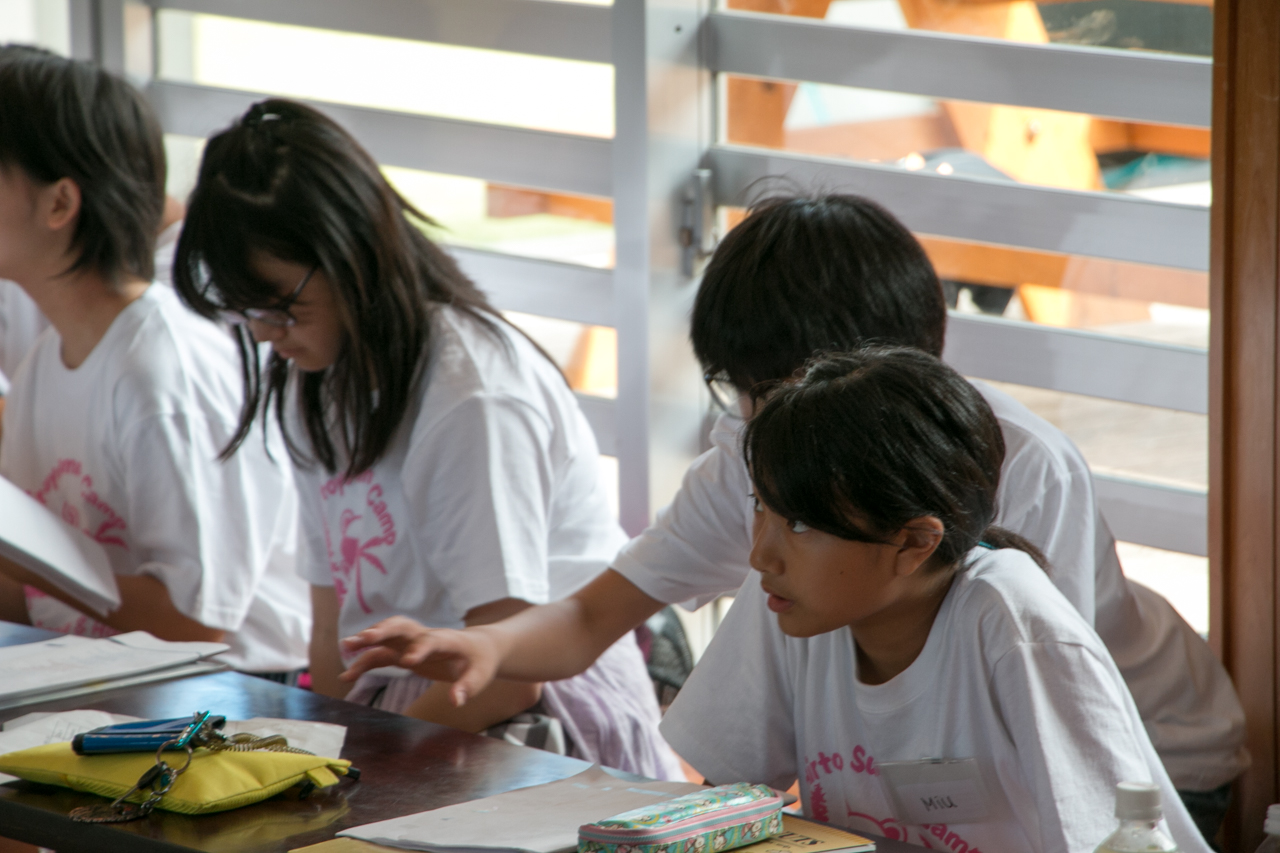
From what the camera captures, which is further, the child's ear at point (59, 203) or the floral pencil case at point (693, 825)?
the child's ear at point (59, 203)

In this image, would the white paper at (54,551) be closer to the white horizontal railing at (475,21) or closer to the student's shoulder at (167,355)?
the student's shoulder at (167,355)

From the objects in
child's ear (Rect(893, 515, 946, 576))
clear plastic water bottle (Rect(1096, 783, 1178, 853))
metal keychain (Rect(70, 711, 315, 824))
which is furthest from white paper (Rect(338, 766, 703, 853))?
clear plastic water bottle (Rect(1096, 783, 1178, 853))

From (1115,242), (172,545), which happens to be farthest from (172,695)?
(1115,242)

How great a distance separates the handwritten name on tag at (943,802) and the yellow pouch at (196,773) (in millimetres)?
535

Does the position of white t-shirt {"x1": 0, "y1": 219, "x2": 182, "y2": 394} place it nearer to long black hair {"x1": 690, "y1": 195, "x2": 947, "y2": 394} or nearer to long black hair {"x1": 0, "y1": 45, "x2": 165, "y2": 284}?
long black hair {"x1": 0, "y1": 45, "x2": 165, "y2": 284}

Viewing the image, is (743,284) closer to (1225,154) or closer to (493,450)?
(493,450)

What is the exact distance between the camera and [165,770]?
1274mm

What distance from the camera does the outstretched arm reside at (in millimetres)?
1503

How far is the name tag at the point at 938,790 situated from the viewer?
1319 mm

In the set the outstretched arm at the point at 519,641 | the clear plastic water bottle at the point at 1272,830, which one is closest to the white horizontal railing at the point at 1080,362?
the clear plastic water bottle at the point at 1272,830

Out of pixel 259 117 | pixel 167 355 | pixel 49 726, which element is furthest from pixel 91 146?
pixel 49 726

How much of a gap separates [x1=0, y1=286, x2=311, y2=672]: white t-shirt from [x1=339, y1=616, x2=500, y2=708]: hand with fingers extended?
75cm

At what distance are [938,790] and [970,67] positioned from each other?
1.62 m

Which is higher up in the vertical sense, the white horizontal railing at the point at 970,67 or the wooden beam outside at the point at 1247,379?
the white horizontal railing at the point at 970,67
